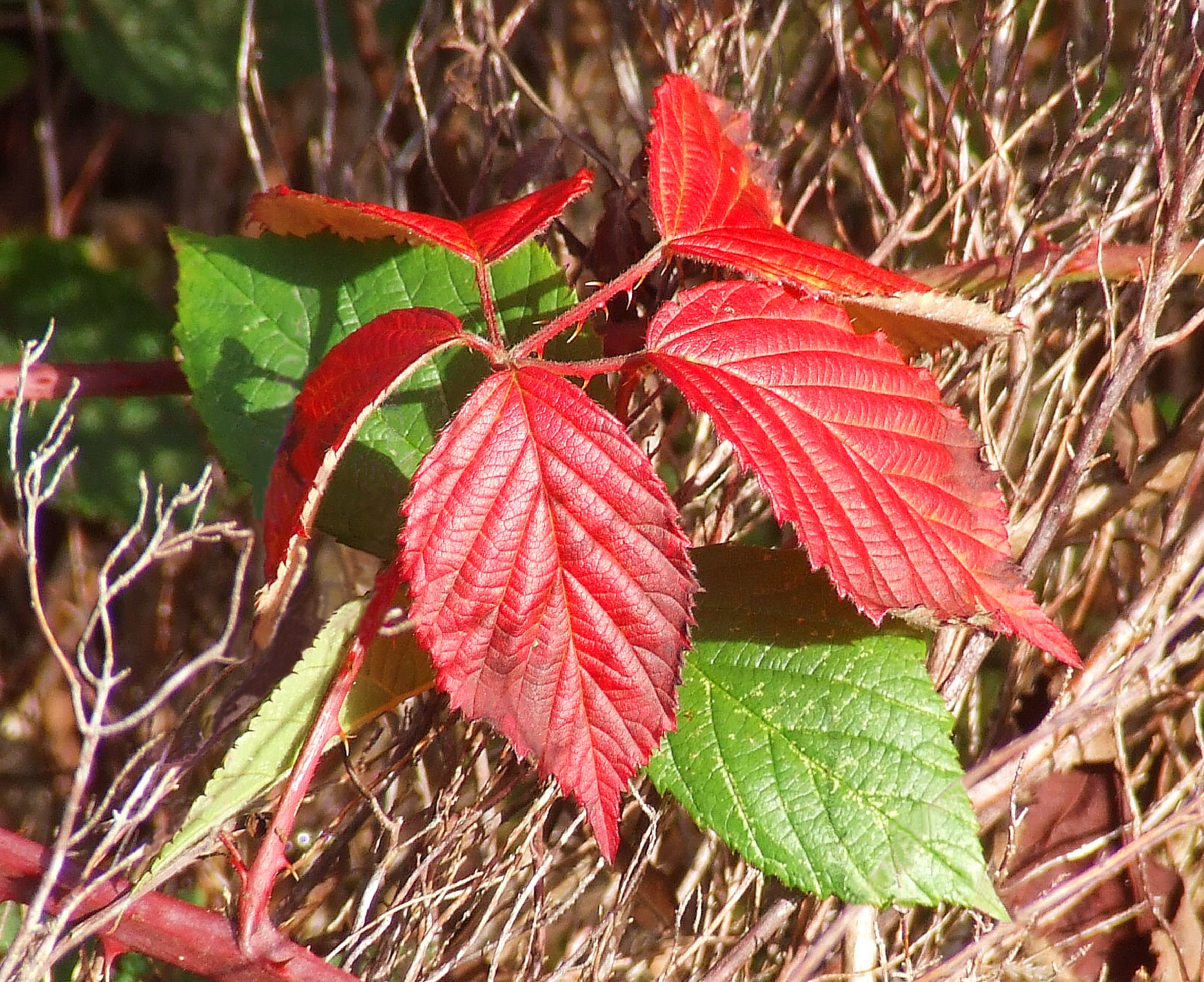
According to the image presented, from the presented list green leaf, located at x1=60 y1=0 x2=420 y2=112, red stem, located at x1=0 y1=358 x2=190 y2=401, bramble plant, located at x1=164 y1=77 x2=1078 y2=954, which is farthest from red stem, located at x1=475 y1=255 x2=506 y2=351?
green leaf, located at x1=60 y1=0 x2=420 y2=112

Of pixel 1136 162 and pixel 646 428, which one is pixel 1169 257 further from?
pixel 646 428

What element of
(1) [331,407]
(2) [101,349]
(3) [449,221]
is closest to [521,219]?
(3) [449,221]

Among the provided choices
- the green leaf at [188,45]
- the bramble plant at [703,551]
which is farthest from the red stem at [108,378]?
the green leaf at [188,45]

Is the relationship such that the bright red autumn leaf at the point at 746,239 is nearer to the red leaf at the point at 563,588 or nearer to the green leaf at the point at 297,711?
the red leaf at the point at 563,588

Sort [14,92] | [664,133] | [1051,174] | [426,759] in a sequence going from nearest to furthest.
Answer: [664,133] < [1051,174] < [426,759] < [14,92]

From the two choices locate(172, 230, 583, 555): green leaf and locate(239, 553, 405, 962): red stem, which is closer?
locate(239, 553, 405, 962): red stem

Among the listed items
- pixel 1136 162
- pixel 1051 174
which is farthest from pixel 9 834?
pixel 1136 162

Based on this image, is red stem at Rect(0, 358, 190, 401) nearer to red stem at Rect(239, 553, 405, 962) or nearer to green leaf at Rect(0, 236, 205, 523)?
red stem at Rect(239, 553, 405, 962)
